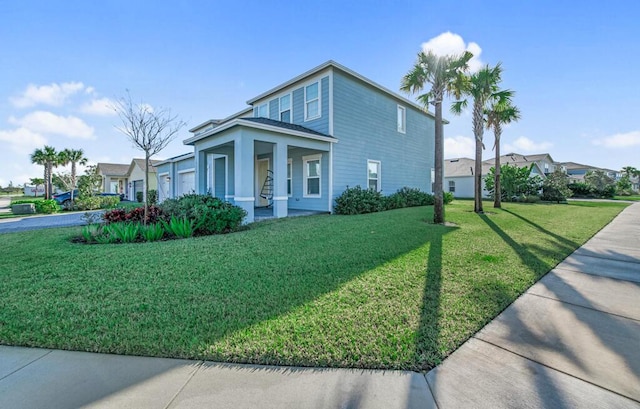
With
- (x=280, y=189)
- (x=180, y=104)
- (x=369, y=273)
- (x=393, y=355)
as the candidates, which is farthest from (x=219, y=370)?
(x=180, y=104)

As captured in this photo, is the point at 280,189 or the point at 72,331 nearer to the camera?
the point at 72,331

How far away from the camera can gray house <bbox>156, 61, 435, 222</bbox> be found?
10555 mm

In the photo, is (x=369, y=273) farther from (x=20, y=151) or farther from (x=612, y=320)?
(x=20, y=151)

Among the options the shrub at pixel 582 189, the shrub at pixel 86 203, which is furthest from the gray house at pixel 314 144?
the shrub at pixel 582 189

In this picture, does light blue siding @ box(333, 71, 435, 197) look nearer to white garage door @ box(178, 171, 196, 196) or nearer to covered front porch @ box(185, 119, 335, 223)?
covered front porch @ box(185, 119, 335, 223)

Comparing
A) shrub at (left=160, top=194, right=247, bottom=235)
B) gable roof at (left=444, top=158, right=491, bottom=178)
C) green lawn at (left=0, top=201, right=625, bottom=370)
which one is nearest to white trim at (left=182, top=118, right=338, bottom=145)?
shrub at (left=160, top=194, right=247, bottom=235)

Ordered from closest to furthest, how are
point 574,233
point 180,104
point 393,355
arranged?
point 393,355 < point 574,233 < point 180,104

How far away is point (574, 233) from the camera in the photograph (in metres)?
8.05

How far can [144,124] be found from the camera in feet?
28.4

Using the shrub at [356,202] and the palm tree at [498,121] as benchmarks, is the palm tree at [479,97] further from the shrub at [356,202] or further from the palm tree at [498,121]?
the shrub at [356,202]

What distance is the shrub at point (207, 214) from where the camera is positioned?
790cm

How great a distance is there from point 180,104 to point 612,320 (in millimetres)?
12578

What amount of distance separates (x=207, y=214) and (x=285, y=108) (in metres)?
8.48

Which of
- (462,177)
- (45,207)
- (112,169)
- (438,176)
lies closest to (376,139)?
(438,176)
